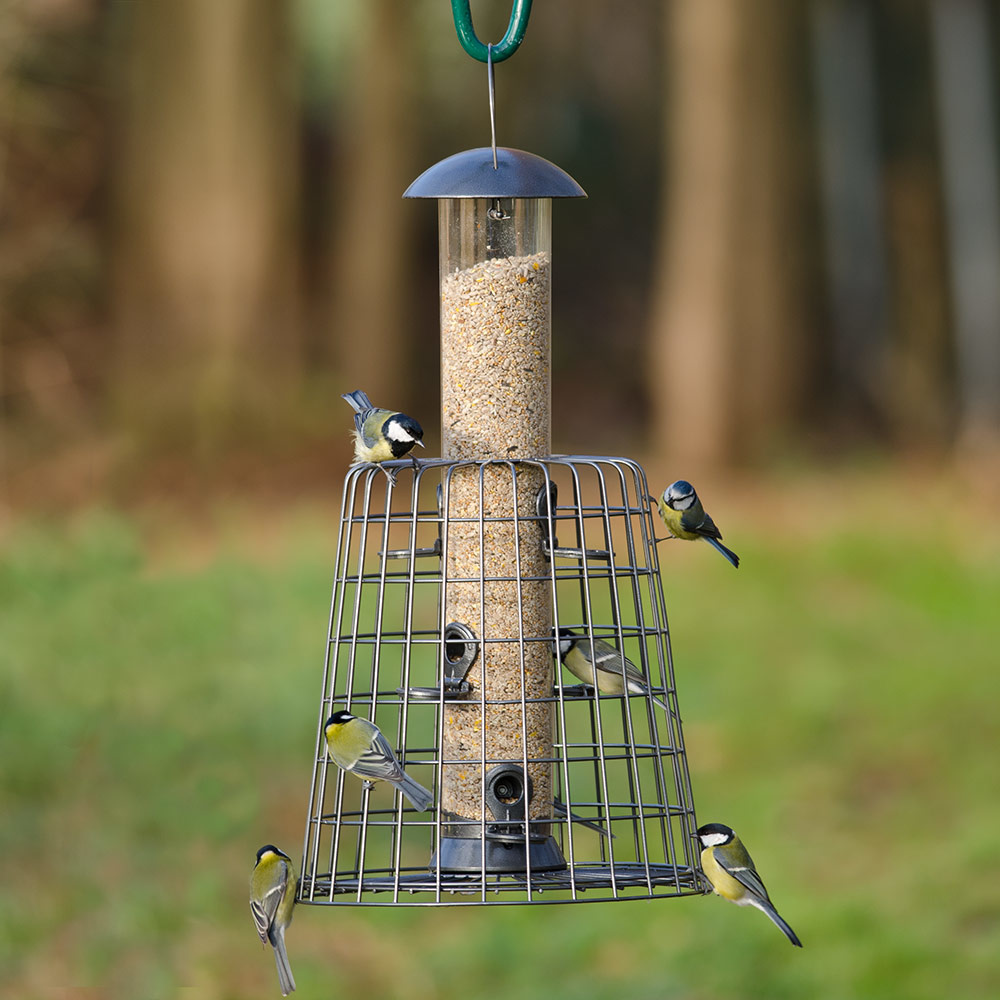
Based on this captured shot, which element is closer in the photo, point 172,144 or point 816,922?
point 816,922

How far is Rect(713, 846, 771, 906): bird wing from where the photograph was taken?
607cm

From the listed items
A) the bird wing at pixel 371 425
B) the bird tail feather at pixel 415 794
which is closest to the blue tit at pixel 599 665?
the bird tail feather at pixel 415 794

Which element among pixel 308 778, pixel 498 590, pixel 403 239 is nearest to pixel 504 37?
pixel 498 590

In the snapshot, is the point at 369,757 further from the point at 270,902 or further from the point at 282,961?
the point at 282,961

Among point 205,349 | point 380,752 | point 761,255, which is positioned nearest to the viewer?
point 380,752

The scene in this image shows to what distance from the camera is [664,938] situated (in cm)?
1195

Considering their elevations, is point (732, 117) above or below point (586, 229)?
below

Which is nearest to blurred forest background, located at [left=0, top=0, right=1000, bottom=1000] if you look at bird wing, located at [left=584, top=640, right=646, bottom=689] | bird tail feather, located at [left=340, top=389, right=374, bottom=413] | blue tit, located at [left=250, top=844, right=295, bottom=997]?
blue tit, located at [left=250, top=844, right=295, bottom=997]

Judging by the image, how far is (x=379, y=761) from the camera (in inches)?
216

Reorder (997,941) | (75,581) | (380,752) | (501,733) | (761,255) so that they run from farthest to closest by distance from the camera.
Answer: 1. (761,255)
2. (75,581)
3. (997,941)
4. (501,733)
5. (380,752)

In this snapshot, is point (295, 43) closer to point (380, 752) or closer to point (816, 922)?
point (816, 922)

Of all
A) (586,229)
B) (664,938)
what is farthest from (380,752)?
(586,229)

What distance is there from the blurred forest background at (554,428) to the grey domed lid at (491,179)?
22.0 ft

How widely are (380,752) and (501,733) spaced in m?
0.58
